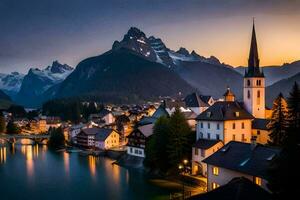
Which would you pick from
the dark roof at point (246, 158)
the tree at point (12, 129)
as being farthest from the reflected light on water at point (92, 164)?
the tree at point (12, 129)

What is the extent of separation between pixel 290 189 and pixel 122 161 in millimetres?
36819

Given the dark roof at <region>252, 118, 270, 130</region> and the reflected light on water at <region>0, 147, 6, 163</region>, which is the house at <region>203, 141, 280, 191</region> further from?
the reflected light on water at <region>0, 147, 6, 163</region>

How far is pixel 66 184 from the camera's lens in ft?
126

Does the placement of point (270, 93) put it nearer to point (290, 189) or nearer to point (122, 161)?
point (122, 161)

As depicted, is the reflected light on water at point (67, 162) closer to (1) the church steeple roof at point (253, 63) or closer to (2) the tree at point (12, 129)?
(1) the church steeple roof at point (253, 63)

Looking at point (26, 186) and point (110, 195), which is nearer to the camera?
point (110, 195)

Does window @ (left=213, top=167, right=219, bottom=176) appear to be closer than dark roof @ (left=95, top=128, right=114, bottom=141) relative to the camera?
Yes

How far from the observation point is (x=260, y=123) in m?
41.8

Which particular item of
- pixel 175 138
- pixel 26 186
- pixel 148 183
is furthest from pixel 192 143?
pixel 26 186

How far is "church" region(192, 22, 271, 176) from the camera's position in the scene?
38.2 meters

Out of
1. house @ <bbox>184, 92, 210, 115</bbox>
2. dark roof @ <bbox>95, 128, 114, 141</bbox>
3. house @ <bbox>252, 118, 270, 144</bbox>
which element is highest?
house @ <bbox>184, 92, 210, 115</bbox>

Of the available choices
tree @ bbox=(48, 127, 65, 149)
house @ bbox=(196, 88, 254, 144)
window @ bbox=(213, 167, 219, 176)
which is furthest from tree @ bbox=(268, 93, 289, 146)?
tree @ bbox=(48, 127, 65, 149)

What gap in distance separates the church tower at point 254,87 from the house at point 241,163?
1452 centimetres

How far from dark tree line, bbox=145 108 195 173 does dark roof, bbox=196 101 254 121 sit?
2653mm
